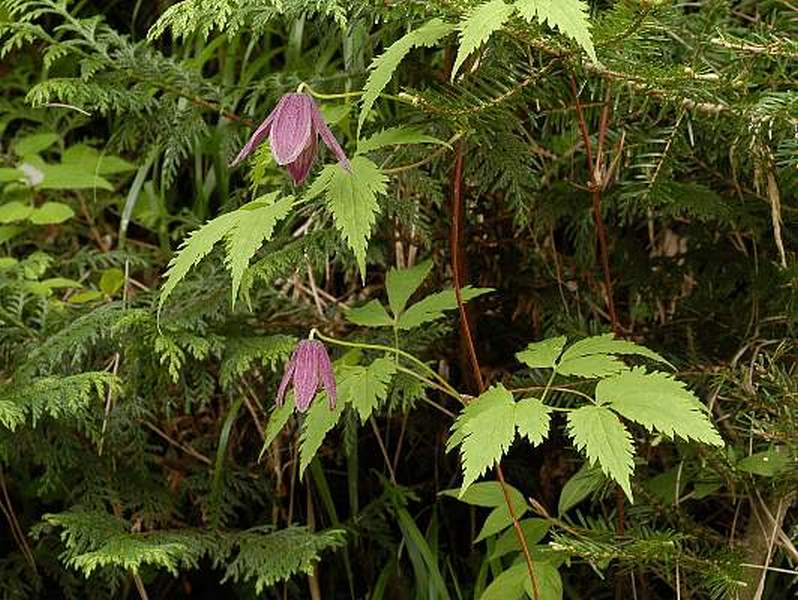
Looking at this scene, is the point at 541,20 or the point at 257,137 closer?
the point at 541,20

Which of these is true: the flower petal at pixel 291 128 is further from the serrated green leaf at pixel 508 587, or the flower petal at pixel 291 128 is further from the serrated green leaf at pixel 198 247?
the serrated green leaf at pixel 508 587

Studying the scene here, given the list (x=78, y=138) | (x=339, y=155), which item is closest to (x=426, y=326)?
(x=339, y=155)

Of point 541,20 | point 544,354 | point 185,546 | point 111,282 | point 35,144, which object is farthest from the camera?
point 35,144

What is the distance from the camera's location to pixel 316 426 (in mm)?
1391

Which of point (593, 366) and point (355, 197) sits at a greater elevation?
point (355, 197)

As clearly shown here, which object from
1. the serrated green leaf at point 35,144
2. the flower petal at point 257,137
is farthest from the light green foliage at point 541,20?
the serrated green leaf at point 35,144

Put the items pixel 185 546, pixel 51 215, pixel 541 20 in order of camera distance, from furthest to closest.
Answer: pixel 51 215, pixel 185 546, pixel 541 20

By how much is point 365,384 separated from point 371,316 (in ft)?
0.56

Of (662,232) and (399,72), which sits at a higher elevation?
(399,72)

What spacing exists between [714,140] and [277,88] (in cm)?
65

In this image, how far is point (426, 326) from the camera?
1.81m

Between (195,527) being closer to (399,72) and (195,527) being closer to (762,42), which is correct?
(399,72)

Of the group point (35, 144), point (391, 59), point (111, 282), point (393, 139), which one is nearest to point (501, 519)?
point (393, 139)

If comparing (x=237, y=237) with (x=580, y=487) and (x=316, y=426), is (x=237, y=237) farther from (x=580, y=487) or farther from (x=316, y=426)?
(x=580, y=487)
